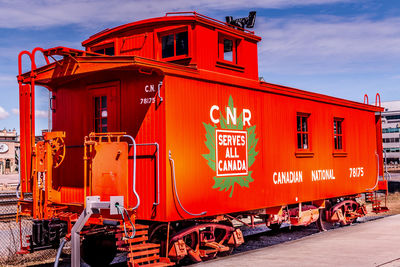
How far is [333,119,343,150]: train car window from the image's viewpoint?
1333 cm

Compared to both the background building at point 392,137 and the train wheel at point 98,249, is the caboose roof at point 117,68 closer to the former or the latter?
the train wheel at point 98,249

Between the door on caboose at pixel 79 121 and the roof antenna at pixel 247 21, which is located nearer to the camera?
the door on caboose at pixel 79 121

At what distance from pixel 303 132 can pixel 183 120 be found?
15.0ft

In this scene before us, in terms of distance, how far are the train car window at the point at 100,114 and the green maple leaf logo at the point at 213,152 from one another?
1.92 meters

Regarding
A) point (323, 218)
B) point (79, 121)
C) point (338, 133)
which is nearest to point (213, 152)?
point (79, 121)

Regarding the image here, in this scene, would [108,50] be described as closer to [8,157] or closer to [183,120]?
[183,120]

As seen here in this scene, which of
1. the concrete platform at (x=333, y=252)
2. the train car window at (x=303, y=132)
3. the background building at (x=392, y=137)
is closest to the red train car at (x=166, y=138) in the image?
the train car window at (x=303, y=132)

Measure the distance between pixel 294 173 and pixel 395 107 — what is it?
383 feet

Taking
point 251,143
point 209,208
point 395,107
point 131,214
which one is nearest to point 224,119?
point 251,143

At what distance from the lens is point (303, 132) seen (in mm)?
11781

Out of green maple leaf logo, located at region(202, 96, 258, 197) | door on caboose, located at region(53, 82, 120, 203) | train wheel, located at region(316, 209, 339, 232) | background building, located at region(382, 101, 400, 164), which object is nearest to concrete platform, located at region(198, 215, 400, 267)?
green maple leaf logo, located at region(202, 96, 258, 197)

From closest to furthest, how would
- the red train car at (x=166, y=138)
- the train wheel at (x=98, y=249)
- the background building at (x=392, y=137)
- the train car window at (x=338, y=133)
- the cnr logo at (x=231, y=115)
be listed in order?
the red train car at (x=166, y=138) < the cnr logo at (x=231, y=115) < the train wheel at (x=98, y=249) < the train car window at (x=338, y=133) < the background building at (x=392, y=137)

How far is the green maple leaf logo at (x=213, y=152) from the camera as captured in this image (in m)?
8.80

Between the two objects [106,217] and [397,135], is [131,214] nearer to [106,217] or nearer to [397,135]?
[106,217]
